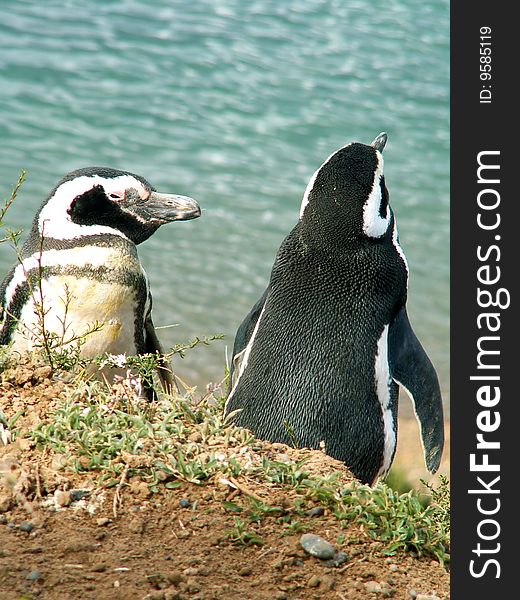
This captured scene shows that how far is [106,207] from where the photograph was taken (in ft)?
11.8

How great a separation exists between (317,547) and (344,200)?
1228mm

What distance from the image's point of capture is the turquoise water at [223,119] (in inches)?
311

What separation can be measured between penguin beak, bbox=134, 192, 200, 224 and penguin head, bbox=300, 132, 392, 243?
66 centimetres

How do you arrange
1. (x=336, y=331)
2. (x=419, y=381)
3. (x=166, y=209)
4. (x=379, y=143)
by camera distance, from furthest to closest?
(x=166, y=209) → (x=379, y=143) → (x=419, y=381) → (x=336, y=331)

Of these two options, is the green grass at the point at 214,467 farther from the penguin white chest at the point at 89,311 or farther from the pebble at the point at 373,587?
the penguin white chest at the point at 89,311

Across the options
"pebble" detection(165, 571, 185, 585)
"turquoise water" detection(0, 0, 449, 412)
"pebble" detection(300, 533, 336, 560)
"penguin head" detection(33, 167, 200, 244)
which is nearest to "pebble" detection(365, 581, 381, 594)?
"pebble" detection(300, 533, 336, 560)

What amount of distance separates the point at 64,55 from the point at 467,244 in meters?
10.0

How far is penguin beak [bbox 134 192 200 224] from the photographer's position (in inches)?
143

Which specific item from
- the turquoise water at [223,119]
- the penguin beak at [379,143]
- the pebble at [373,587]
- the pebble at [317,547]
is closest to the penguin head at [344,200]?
the penguin beak at [379,143]

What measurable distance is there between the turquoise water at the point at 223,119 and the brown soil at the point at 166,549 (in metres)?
4.11

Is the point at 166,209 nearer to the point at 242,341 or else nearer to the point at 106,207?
the point at 106,207

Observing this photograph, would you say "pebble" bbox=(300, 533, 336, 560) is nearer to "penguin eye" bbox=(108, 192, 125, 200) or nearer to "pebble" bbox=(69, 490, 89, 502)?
"pebble" bbox=(69, 490, 89, 502)

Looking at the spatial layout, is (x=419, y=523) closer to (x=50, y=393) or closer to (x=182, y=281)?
(x=50, y=393)

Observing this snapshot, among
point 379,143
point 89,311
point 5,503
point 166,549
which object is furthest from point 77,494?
point 379,143
